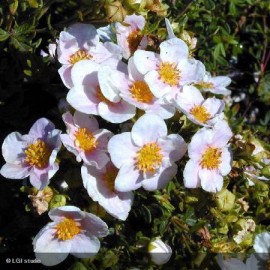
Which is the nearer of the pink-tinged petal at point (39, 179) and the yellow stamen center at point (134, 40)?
the pink-tinged petal at point (39, 179)

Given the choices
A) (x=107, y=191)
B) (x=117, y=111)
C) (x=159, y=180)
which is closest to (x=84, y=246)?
(x=107, y=191)

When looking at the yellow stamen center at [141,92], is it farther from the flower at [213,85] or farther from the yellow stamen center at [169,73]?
the flower at [213,85]

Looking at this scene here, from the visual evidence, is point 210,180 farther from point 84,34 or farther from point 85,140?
point 84,34

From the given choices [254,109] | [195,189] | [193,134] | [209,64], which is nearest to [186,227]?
[195,189]

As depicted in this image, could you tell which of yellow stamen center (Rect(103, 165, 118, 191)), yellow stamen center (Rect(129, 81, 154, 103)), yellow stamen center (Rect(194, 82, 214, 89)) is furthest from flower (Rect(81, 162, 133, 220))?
yellow stamen center (Rect(194, 82, 214, 89))

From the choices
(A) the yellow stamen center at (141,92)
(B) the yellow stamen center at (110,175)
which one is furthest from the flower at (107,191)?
(A) the yellow stamen center at (141,92)

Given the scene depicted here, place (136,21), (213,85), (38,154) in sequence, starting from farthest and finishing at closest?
(213,85)
(136,21)
(38,154)

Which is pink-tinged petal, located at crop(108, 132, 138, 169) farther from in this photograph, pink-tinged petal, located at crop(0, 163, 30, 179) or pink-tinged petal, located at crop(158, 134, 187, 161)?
pink-tinged petal, located at crop(0, 163, 30, 179)

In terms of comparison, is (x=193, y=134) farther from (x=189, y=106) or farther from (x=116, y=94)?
(x=116, y=94)
